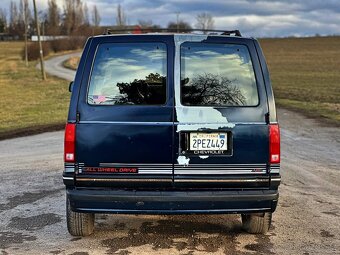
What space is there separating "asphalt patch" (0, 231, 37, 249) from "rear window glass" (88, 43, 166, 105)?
1.69 m

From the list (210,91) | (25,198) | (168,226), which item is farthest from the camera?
(25,198)

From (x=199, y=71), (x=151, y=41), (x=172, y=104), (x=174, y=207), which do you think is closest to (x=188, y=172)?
(x=174, y=207)

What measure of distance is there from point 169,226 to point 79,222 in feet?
3.24

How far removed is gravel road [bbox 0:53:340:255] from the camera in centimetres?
456

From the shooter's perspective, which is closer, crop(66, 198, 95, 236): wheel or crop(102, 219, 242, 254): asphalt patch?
crop(102, 219, 242, 254): asphalt patch

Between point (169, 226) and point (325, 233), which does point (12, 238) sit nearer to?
point (169, 226)

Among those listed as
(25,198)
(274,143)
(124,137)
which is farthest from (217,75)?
(25,198)

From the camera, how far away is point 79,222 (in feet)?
15.6

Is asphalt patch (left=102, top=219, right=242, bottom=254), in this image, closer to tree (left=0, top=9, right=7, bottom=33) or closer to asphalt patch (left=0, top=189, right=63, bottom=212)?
asphalt patch (left=0, top=189, right=63, bottom=212)

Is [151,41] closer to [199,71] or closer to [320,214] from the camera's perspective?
[199,71]

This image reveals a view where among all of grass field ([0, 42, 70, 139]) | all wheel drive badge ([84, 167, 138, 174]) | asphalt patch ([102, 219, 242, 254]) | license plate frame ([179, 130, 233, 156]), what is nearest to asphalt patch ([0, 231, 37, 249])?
asphalt patch ([102, 219, 242, 254])

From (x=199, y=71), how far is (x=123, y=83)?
0.68 meters

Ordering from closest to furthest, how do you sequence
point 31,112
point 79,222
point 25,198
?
point 79,222 < point 25,198 < point 31,112

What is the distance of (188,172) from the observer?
13.9 ft
